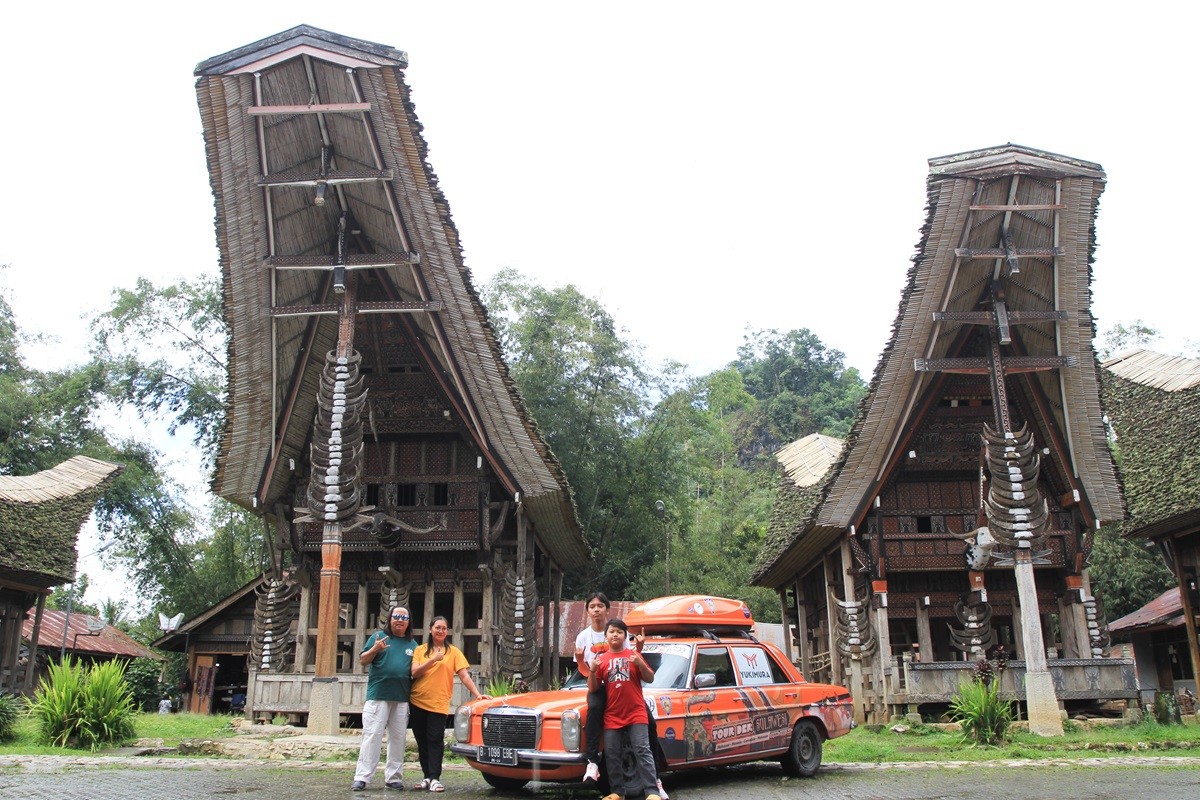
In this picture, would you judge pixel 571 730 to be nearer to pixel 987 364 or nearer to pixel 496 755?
pixel 496 755

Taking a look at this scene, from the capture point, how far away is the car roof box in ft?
32.6

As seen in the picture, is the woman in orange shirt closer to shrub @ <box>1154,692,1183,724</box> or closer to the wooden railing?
the wooden railing

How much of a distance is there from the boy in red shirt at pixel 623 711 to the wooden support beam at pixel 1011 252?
11.5 metres

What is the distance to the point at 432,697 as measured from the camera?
8.64 meters

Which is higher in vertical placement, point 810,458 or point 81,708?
point 810,458

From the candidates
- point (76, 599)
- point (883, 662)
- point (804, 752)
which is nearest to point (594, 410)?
point (883, 662)

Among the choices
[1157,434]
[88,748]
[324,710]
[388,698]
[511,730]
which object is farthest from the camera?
[1157,434]

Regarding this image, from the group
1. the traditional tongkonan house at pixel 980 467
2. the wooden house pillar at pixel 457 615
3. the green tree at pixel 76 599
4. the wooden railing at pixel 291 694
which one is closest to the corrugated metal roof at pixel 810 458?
the traditional tongkonan house at pixel 980 467

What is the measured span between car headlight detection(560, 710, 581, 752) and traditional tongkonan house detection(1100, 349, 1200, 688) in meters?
14.1

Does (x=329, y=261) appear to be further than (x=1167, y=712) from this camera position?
Yes

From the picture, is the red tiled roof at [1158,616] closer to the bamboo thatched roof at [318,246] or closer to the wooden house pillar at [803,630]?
the wooden house pillar at [803,630]

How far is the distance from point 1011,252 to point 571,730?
12.3 m

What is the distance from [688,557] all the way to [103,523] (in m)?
19.5

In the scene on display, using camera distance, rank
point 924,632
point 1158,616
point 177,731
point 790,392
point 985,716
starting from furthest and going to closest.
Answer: point 790,392 → point 1158,616 → point 924,632 → point 177,731 → point 985,716
